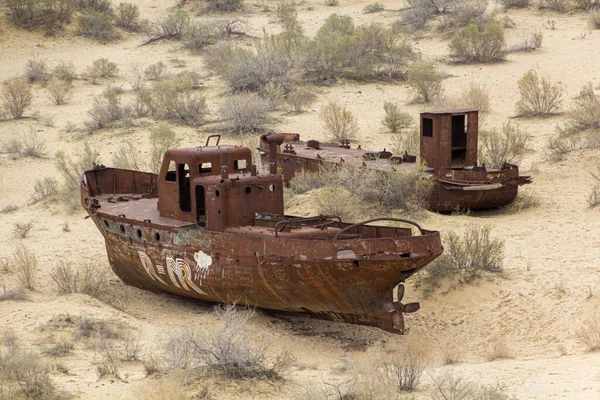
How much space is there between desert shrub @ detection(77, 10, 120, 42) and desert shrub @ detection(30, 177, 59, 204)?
1488 cm

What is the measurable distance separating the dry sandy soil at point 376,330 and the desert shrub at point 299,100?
0.84ft

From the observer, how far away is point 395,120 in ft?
74.5

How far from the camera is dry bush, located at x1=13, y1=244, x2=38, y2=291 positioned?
13.2m

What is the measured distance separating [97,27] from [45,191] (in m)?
15.8

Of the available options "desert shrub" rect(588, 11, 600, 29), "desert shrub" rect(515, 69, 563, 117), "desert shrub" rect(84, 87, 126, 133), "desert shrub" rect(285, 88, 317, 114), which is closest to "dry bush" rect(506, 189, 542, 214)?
"desert shrub" rect(515, 69, 563, 117)

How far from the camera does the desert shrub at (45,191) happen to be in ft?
61.2

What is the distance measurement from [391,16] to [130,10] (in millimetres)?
9626

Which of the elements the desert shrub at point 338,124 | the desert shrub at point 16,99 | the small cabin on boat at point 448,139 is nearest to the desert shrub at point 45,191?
the desert shrub at point 16,99

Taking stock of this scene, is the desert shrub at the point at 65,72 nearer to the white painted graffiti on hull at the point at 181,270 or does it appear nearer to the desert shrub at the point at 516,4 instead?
the desert shrub at the point at 516,4

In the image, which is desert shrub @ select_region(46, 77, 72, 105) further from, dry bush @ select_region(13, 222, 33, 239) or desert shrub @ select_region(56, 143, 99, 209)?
dry bush @ select_region(13, 222, 33, 239)

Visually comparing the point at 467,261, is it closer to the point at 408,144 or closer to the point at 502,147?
the point at 502,147

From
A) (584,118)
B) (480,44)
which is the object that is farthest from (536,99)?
(480,44)

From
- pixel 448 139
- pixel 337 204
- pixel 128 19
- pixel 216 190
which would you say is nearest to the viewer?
pixel 216 190

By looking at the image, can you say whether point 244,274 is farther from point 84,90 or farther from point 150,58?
point 150,58
